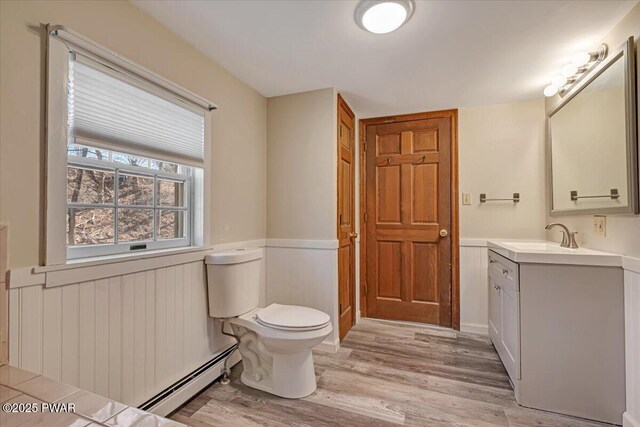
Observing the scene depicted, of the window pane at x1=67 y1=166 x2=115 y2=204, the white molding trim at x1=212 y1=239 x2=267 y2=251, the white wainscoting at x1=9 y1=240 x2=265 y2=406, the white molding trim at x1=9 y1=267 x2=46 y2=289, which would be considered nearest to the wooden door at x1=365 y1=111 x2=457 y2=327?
the white molding trim at x1=212 y1=239 x2=267 y2=251

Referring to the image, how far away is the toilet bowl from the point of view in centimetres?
168

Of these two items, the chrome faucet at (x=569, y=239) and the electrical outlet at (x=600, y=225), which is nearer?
the electrical outlet at (x=600, y=225)

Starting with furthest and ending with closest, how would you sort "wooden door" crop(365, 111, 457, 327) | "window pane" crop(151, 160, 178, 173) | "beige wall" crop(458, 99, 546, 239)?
"wooden door" crop(365, 111, 457, 327) → "beige wall" crop(458, 99, 546, 239) → "window pane" crop(151, 160, 178, 173)

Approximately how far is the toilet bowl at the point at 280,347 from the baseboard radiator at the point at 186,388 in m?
0.18

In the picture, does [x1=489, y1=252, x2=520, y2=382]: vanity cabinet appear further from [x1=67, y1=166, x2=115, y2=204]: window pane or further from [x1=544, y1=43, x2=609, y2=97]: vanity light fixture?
[x1=67, y1=166, x2=115, y2=204]: window pane

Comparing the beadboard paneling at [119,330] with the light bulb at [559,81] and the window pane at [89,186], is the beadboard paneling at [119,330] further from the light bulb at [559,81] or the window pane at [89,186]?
the light bulb at [559,81]

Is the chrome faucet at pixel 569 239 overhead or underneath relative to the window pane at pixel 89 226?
underneath

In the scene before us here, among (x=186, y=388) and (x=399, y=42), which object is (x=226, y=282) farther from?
(x=399, y=42)

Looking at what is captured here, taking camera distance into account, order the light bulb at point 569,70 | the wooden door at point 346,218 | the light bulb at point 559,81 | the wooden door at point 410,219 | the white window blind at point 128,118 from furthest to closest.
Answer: the wooden door at point 410,219
the wooden door at point 346,218
the light bulb at point 559,81
the light bulb at point 569,70
the white window blind at point 128,118

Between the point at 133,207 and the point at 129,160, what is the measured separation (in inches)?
9.3

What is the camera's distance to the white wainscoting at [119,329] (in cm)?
105

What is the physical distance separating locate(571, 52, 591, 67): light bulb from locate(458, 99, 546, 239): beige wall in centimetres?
76

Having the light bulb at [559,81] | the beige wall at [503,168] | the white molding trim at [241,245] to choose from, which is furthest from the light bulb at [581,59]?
the white molding trim at [241,245]

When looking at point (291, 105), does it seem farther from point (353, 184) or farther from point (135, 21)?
point (135, 21)
